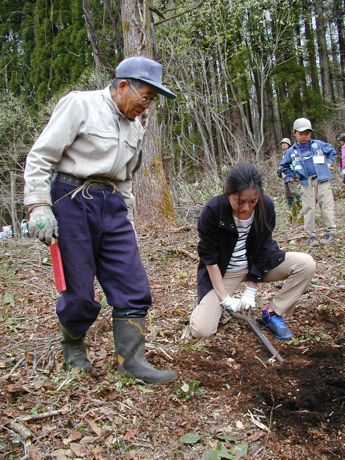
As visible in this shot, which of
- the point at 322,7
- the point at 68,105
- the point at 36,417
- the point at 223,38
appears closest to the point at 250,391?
the point at 36,417

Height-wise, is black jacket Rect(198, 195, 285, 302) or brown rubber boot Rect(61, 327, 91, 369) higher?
black jacket Rect(198, 195, 285, 302)

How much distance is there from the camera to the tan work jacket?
7.22 ft

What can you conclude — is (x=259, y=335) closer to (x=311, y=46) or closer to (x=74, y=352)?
(x=74, y=352)

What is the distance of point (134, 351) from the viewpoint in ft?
8.18

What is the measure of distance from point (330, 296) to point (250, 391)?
1656 millimetres

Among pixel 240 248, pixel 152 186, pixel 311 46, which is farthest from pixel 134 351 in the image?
pixel 311 46

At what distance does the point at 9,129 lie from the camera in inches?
642

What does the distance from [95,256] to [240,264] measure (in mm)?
1237

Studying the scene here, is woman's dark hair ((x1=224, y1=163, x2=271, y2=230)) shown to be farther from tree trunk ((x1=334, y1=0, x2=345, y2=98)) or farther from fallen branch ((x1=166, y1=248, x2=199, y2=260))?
tree trunk ((x1=334, y1=0, x2=345, y2=98))

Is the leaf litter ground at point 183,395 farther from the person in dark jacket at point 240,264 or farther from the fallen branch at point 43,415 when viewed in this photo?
the person in dark jacket at point 240,264

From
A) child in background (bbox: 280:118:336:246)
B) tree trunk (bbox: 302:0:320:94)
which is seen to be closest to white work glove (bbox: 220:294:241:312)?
child in background (bbox: 280:118:336:246)

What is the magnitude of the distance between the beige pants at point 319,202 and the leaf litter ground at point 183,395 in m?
2.25

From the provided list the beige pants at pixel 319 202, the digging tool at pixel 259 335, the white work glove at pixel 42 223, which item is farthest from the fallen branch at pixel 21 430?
the beige pants at pixel 319 202

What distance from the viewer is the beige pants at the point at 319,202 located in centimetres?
593
